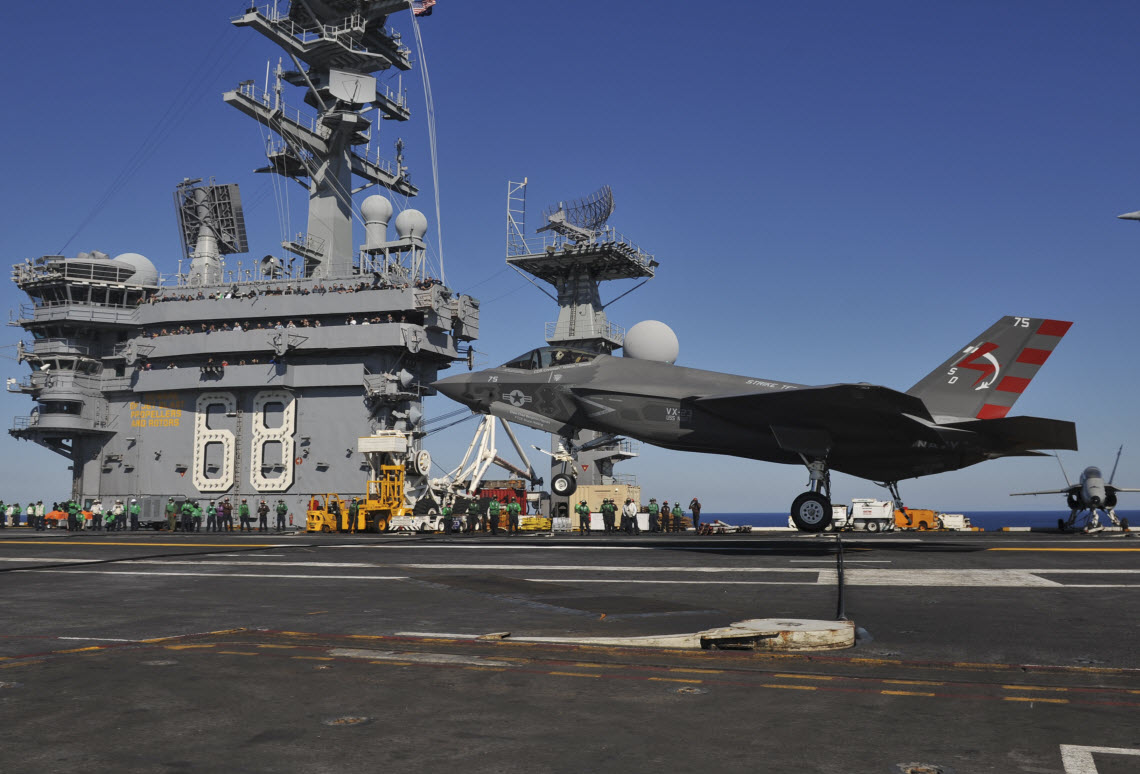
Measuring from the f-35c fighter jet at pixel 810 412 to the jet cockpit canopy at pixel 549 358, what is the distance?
3cm

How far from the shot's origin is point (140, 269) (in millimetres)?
57625

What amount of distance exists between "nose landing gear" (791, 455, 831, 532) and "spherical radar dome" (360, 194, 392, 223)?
44389 millimetres

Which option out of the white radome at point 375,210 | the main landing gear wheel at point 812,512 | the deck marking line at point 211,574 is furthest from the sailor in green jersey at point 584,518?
the white radome at point 375,210

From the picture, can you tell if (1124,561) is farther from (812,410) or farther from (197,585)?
(197,585)

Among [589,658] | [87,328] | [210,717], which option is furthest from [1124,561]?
[87,328]

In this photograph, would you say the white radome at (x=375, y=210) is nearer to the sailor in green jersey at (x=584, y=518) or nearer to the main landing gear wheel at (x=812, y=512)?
the sailor in green jersey at (x=584, y=518)

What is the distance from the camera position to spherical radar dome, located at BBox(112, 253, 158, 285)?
187 feet

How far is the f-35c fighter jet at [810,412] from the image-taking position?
19828mm

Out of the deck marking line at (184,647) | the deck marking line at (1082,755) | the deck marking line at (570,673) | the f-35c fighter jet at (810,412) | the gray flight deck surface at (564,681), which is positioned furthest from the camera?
the f-35c fighter jet at (810,412)

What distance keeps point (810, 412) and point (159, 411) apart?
162ft

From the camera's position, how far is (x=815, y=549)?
67.5ft

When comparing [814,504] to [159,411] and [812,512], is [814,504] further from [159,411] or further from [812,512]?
[159,411]

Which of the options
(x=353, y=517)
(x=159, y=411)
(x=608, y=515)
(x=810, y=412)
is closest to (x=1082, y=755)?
(x=810, y=412)

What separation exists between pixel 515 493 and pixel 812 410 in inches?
1712
